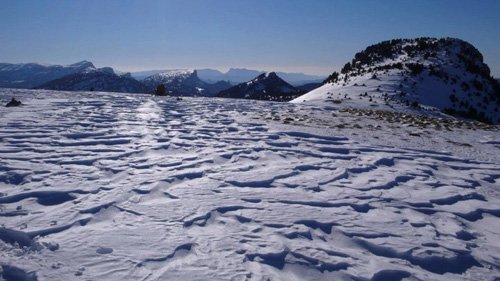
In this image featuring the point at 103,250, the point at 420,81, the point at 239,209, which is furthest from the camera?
the point at 420,81

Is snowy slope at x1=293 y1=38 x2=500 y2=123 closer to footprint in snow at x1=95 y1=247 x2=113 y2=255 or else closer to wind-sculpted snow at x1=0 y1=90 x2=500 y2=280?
wind-sculpted snow at x1=0 y1=90 x2=500 y2=280

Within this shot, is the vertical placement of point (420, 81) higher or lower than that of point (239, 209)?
higher

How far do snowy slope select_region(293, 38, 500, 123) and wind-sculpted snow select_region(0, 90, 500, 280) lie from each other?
1813 cm

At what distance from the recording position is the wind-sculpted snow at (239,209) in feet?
13.3

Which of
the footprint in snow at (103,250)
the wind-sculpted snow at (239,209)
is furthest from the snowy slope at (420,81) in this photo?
the footprint in snow at (103,250)

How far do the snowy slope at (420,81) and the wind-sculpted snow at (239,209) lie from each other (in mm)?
18132

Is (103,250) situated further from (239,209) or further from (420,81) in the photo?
(420,81)

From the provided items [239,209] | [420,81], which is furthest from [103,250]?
[420,81]

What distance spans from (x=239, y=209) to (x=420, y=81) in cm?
3782

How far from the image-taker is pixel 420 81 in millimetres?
37312

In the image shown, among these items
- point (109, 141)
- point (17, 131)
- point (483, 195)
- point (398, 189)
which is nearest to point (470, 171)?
point (483, 195)

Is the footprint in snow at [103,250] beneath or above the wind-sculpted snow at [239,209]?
beneath

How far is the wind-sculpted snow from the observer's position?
404cm

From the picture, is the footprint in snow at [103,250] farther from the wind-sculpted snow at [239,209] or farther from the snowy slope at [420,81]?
the snowy slope at [420,81]
